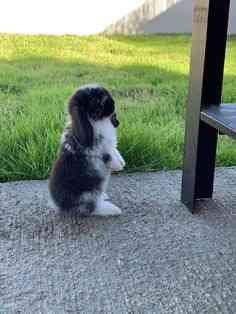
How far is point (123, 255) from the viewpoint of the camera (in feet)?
6.86

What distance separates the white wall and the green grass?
291 mm

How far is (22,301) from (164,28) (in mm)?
6299

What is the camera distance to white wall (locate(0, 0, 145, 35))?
6.82 meters

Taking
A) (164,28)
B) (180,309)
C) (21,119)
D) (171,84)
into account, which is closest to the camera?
(180,309)

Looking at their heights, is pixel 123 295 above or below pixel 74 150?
below

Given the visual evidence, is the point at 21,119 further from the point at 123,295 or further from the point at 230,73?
the point at 230,73

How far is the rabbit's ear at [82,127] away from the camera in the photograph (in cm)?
222

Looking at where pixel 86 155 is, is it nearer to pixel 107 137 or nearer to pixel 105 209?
pixel 107 137

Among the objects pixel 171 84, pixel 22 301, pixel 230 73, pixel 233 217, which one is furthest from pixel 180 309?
pixel 230 73

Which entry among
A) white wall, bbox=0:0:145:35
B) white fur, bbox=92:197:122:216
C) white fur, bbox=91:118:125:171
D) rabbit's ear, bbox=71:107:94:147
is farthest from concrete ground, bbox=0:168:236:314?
white wall, bbox=0:0:145:35

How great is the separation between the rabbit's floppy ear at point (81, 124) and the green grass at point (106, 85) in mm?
710

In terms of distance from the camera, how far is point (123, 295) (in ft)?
6.00

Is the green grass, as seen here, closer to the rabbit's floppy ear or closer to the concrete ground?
the concrete ground

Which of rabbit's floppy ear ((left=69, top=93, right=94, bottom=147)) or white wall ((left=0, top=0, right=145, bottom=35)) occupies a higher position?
white wall ((left=0, top=0, right=145, bottom=35))
